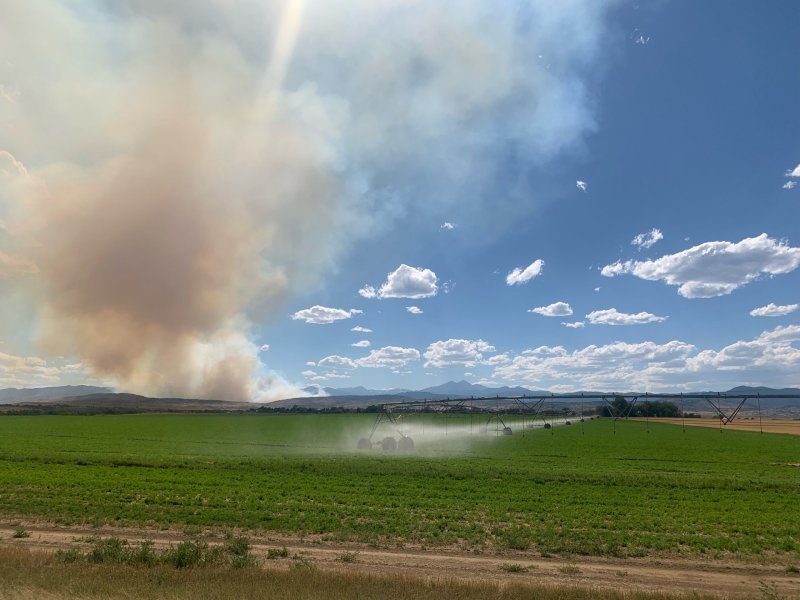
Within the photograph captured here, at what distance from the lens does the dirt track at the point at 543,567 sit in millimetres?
15578

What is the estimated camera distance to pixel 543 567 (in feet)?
55.6

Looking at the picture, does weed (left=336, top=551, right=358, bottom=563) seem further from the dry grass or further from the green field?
the dry grass

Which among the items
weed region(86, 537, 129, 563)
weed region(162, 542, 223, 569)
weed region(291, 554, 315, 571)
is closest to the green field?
weed region(291, 554, 315, 571)

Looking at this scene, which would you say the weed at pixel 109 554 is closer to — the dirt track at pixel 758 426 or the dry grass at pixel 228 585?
the dry grass at pixel 228 585

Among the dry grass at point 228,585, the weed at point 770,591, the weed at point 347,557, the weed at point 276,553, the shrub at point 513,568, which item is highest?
the dry grass at point 228,585

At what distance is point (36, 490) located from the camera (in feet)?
95.1

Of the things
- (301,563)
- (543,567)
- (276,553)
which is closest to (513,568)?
(543,567)

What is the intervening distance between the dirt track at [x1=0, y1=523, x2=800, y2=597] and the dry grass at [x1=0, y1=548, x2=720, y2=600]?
1.81 m

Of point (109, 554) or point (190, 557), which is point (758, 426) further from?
point (109, 554)

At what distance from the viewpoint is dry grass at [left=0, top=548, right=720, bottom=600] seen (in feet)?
38.7

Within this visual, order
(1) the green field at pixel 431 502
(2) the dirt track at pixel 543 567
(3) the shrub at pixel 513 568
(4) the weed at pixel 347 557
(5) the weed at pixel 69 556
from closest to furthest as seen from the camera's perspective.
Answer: (5) the weed at pixel 69 556, (2) the dirt track at pixel 543 567, (3) the shrub at pixel 513 568, (4) the weed at pixel 347 557, (1) the green field at pixel 431 502

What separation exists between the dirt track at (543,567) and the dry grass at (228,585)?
181 centimetres

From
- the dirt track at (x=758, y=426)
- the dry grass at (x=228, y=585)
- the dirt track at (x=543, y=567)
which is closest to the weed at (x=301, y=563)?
the dirt track at (x=543, y=567)

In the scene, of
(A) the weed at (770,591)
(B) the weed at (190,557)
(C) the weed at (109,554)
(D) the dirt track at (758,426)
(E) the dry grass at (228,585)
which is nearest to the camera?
(E) the dry grass at (228,585)
